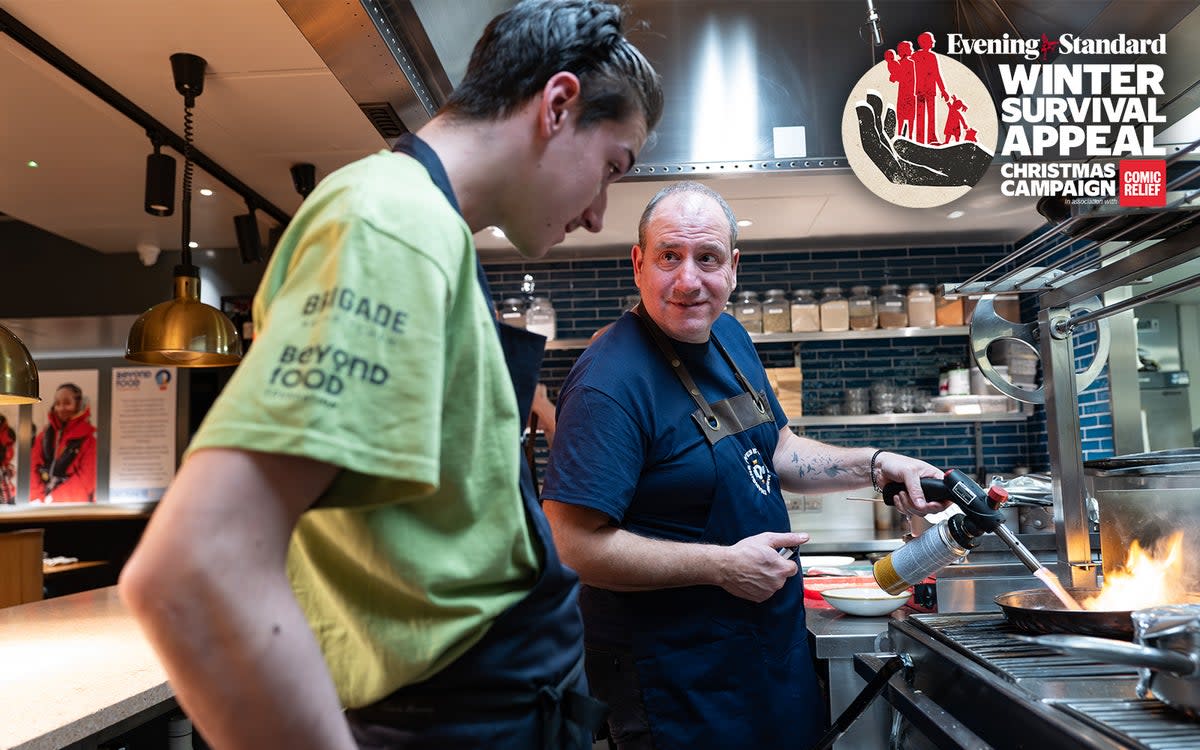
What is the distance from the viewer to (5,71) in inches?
129

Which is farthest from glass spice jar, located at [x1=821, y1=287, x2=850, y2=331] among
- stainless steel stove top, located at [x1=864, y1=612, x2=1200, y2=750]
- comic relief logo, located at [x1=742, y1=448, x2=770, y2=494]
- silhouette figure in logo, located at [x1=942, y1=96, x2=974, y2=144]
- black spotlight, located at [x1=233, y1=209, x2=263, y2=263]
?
stainless steel stove top, located at [x1=864, y1=612, x2=1200, y2=750]

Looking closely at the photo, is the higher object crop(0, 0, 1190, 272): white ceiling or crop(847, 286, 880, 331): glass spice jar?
crop(0, 0, 1190, 272): white ceiling

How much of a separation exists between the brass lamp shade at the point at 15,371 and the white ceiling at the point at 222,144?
3.43ft

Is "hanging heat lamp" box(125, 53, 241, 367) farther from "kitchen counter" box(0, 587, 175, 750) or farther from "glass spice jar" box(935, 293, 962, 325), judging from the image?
"glass spice jar" box(935, 293, 962, 325)

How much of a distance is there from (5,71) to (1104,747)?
3895 millimetres

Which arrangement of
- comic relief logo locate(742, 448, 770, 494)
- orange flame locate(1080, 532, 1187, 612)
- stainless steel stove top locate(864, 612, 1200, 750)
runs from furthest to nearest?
1. comic relief logo locate(742, 448, 770, 494)
2. orange flame locate(1080, 532, 1187, 612)
3. stainless steel stove top locate(864, 612, 1200, 750)

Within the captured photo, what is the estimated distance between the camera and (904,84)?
3150mm

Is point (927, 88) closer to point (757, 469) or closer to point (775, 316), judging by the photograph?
point (757, 469)

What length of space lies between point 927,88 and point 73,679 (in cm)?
306

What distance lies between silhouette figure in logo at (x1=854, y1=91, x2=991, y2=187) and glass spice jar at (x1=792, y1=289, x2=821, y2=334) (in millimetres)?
1678

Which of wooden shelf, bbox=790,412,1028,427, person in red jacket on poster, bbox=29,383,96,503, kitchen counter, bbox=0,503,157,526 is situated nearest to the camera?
wooden shelf, bbox=790,412,1028,427

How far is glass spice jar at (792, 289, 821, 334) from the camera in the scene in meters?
5.12

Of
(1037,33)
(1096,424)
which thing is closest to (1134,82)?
(1037,33)

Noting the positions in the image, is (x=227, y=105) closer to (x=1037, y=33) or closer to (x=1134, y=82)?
(x=1037, y=33)
